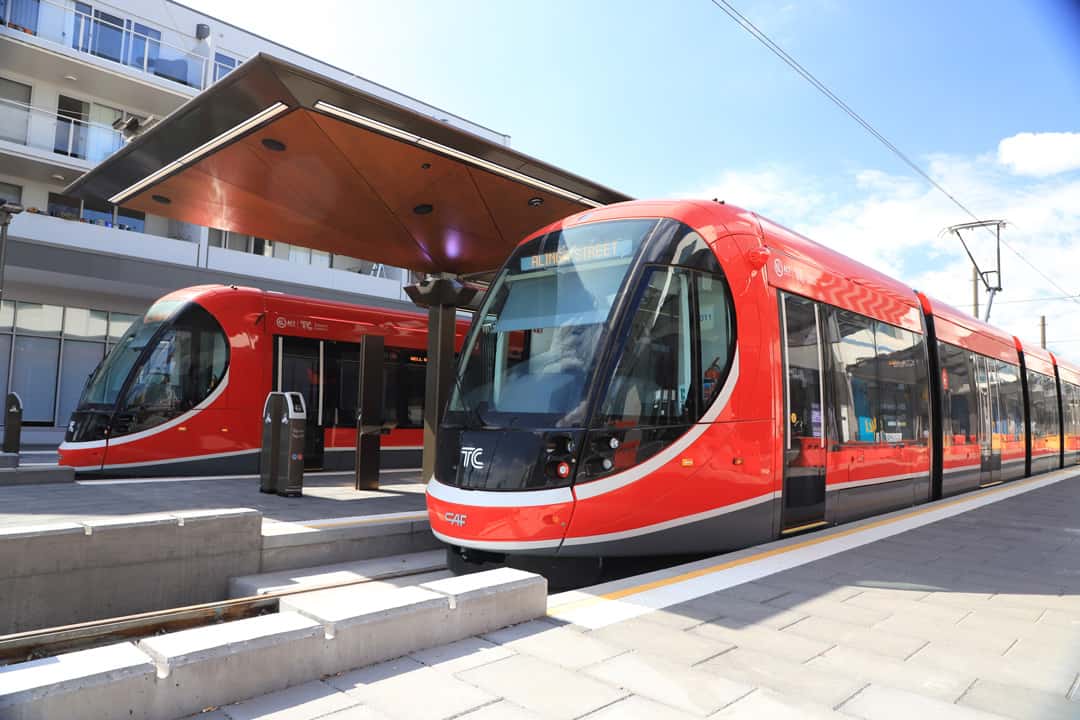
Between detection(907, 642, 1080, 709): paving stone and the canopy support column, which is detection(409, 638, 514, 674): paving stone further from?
the canopy support column

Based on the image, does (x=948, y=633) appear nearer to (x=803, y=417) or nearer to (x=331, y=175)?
(x=803, y=417)

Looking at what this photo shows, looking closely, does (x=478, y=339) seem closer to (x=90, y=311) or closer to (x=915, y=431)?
(x=915, y=431)

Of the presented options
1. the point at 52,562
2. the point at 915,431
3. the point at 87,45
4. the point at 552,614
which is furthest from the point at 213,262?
the point at 552,614

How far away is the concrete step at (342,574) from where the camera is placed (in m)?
6.57

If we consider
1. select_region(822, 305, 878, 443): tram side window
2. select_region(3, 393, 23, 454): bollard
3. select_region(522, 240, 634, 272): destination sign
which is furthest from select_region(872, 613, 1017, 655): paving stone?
select_region(3, 393, 23, 454): bollard

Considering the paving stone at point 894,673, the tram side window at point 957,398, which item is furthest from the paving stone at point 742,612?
the tram side window at point 957,398

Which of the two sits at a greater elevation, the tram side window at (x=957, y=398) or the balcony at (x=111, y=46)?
the balcony at (x=111, y=46)

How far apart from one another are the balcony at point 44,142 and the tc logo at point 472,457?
67.4 ft

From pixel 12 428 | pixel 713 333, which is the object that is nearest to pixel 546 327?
pixel 713 333

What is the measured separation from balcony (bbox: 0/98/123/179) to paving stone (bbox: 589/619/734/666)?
22880 millimetres

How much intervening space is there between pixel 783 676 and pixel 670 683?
1.89 ft

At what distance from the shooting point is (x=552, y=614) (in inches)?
169

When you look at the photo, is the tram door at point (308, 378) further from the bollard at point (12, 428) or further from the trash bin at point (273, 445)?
the bollard at point (12, 428)

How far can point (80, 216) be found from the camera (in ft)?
72.3
